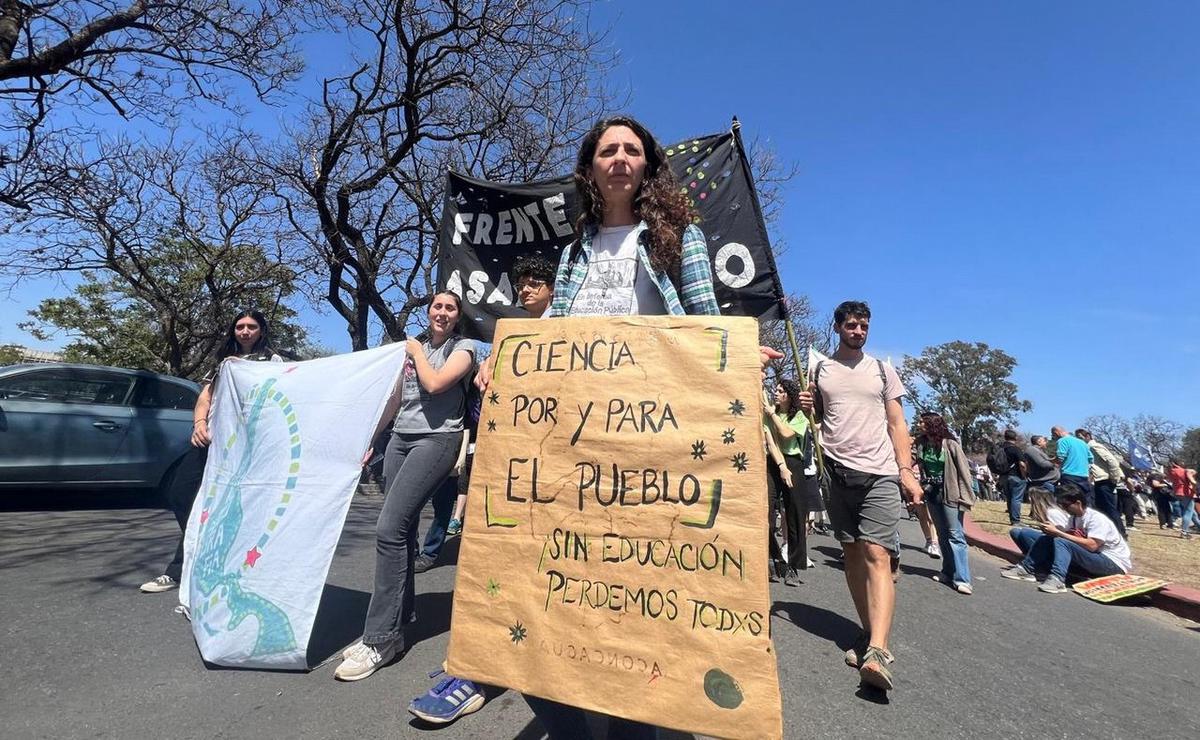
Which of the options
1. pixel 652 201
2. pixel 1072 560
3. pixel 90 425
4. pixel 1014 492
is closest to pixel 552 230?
pixel 652 201

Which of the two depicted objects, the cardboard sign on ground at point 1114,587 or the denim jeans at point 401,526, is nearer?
the denim jeans at point 401,526

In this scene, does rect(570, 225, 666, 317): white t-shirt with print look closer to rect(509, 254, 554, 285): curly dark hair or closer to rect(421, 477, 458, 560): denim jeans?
rect(509, 254, 554, 285): curly dark hair

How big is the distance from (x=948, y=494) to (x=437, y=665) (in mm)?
5040

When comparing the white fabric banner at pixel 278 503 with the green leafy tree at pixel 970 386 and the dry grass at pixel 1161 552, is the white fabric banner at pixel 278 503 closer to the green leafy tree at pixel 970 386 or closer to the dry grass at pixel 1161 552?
the dry grass at pixel 1161 552

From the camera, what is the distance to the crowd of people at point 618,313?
180cm

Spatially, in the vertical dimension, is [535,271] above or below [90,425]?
above

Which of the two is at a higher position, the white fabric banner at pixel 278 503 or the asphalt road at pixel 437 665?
the white fabric banner at pixel 278 503

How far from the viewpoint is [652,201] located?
1.84 metres

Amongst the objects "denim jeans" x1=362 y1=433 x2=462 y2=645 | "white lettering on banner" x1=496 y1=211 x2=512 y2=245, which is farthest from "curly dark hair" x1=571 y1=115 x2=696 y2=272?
"white lettering on banner" x1=496 y1=211 x2=512 y2=245

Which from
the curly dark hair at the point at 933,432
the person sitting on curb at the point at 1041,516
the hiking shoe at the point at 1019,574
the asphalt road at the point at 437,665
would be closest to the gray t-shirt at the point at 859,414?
the asphalt road at the point at 437,665

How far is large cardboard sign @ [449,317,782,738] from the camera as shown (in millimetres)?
1215

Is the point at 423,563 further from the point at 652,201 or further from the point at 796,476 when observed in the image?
the point at 652,201

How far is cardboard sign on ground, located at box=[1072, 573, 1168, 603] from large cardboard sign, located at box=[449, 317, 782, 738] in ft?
19.3

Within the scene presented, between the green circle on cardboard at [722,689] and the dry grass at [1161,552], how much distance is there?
23.8 ft
